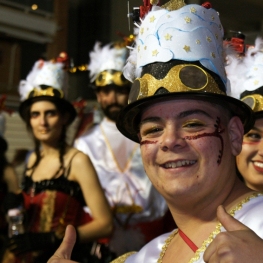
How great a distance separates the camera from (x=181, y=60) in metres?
1.80

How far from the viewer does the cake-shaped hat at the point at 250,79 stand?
2.63m

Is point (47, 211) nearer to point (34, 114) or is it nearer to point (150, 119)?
point (34, 114)

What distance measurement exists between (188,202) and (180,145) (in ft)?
0.60

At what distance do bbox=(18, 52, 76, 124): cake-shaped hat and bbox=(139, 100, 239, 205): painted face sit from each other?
226 centimetres

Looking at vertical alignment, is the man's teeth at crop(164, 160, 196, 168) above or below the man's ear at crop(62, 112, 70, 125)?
below

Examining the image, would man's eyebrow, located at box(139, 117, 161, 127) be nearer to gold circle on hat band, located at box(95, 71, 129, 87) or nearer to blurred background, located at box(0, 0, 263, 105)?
gold circle on hat band, located at box(95, 71, 129, 87)

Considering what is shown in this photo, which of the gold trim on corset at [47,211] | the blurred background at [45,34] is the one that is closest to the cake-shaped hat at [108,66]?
the gold trim on corset at [47,211]

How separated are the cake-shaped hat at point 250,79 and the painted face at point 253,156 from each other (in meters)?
0.08

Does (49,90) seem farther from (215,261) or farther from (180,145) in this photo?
(215,261)

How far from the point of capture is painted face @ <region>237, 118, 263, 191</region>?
2662 millimetres

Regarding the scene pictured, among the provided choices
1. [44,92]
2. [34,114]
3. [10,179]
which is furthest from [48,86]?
[10,179]

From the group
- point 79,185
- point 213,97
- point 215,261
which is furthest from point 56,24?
point 215,261

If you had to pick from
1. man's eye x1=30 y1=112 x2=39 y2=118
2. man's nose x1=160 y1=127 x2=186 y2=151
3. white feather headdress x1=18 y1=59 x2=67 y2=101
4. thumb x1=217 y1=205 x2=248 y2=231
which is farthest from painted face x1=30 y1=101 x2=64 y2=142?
thumb x1=217 y1=205 x2=248 y2=231

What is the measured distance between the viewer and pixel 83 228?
3.41 m
